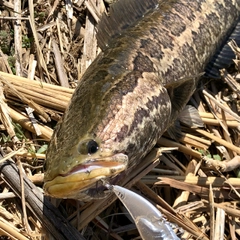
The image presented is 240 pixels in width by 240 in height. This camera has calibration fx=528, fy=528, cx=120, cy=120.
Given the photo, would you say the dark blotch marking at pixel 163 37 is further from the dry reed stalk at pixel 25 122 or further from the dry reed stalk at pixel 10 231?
the dry reed stalk at pixel 10 231

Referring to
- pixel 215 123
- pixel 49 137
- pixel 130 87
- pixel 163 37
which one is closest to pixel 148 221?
pixel 130 87

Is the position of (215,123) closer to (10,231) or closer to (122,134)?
(122,134)

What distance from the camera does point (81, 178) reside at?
7.73ft

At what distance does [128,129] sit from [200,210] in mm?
1031

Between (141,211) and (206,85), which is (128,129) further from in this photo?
(206,85)

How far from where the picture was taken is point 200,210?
133 inches

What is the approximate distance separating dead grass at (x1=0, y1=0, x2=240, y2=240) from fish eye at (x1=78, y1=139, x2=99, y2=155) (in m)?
0.60

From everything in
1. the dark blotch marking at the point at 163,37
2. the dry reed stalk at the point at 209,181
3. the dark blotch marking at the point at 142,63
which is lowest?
the dry reed stalk at the point at 209,181

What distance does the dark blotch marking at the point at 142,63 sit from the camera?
295 centimetres

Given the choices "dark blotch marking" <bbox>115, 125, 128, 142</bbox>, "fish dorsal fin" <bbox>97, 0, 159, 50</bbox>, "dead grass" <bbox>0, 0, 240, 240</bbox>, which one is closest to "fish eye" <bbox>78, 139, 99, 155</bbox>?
"dark blotch marking" <bbox>115, 125, 128, 142</bbox>

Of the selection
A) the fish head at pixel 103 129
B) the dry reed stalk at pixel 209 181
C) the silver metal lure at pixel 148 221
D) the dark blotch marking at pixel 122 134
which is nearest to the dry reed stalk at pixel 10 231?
the fish head at pixel 103 129

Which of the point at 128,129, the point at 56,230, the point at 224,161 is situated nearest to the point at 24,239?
the point at 56,230

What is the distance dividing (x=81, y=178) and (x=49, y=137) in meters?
0.89

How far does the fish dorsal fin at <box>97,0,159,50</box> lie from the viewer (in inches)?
128
